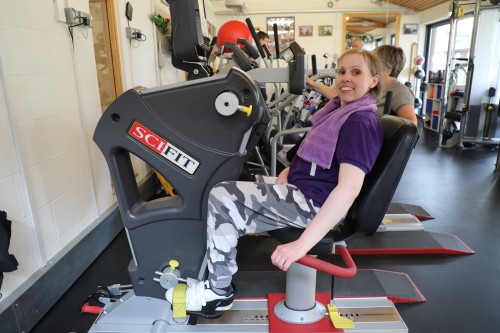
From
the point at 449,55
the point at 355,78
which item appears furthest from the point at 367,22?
the point at 355,78

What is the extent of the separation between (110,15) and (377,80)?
7.85 feet

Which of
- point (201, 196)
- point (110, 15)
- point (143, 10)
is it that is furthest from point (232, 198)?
point (143, 10)

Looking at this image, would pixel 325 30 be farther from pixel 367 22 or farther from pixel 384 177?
pixel 384 177

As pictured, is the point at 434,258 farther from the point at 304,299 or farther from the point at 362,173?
the point at 362,173

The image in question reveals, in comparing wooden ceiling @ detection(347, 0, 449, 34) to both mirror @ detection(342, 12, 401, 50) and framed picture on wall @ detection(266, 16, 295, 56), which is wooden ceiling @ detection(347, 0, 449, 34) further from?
framed picture on wall @ detection(266, 16, 295, 56)

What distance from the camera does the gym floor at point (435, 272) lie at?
189 centimetres

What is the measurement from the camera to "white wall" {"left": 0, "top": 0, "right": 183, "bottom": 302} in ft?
5.70

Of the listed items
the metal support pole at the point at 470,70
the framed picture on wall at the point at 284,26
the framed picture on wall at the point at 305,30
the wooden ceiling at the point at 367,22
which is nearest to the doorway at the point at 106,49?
the metal support pole at the point at 470,70

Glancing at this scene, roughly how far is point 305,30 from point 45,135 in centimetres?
811

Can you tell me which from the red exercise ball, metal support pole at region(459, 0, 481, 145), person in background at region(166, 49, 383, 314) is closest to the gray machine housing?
person in background at region(166, 49, 383, 314)

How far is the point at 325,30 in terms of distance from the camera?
8.96 m

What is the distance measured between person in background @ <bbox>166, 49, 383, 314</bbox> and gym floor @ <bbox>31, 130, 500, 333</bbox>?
700mm

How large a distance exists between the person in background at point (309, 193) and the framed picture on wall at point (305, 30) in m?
8.09

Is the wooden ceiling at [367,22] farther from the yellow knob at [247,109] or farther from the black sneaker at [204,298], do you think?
the black sneaker at [204,298]
